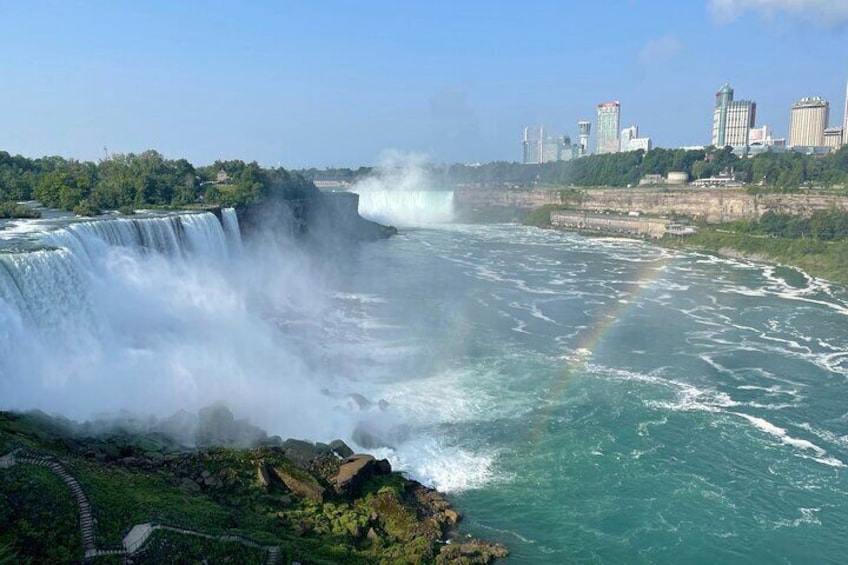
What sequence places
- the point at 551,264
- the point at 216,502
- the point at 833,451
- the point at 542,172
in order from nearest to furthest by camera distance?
the point at 216,502 → the point at 833,451 → the point at 551,264 → the point at 542,172

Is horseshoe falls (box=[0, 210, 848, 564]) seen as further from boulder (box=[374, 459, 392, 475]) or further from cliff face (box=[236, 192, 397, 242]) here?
cliff face (box=[236, 192, 397, 242])

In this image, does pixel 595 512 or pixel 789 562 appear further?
pixel 595 512

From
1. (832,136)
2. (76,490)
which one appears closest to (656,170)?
(832,136)

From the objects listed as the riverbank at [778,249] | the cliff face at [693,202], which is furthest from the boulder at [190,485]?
the cliff face at [693,202]

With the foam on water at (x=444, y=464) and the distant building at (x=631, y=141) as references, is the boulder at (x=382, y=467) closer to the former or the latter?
the foam on water at (x=444, y=464)

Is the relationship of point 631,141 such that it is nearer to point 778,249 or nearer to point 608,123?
point 608,123

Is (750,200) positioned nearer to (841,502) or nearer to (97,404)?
(841,502)

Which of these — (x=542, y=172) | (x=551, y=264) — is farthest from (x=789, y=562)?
(x=542, y=172)
